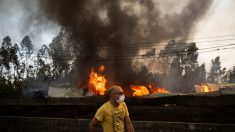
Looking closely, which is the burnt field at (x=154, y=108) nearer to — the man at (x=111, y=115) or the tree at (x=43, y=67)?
the man at (x=111, y=115)

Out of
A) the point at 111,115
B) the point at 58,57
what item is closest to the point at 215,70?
the point at 58,57

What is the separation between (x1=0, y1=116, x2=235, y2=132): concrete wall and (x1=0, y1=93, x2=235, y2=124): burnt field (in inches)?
74.9

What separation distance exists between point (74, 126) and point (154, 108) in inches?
155

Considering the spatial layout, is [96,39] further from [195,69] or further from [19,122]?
[195,69]

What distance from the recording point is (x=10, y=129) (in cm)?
1312

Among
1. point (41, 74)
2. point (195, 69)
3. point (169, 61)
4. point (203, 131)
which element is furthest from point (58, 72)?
point (203, 131)

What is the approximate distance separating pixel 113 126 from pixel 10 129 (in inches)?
358

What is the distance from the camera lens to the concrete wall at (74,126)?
9484 mm

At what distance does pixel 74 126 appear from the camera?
11352 mm

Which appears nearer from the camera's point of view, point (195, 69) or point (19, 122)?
point (19, 122)

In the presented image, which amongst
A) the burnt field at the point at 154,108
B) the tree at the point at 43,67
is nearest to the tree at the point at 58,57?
the tree at the point at 43,67

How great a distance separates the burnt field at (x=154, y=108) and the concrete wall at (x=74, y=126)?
6.24ft

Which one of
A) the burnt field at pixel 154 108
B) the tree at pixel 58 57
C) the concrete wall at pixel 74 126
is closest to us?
the concrete wall at pixel 74 126

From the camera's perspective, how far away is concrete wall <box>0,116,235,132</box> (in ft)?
31.1
